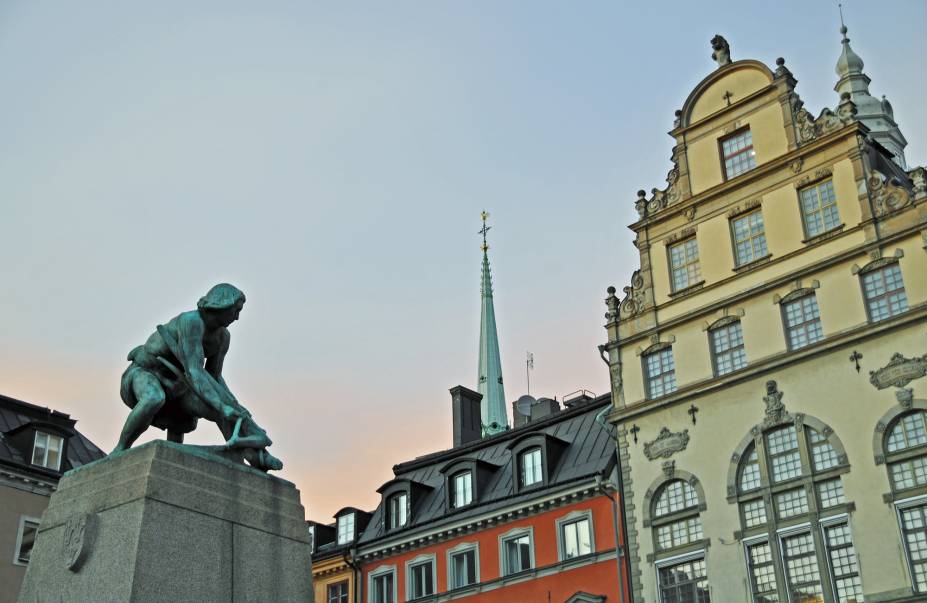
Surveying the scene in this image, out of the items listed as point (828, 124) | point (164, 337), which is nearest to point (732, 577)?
point (828, 124)

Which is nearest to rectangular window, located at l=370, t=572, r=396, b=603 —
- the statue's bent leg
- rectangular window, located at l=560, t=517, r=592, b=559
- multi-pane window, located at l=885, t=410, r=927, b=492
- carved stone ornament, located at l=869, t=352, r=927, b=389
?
rectangular window, located at l=560, t=517, r=592, b=559

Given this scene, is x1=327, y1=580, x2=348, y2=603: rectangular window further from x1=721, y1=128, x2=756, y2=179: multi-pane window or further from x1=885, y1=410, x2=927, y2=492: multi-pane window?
x1=885, y1=410, x2=927, y2=492: multi-pane window

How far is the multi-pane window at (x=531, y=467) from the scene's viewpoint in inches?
1631

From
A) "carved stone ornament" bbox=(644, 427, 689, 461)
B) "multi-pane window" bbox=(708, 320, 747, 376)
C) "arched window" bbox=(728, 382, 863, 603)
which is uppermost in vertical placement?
"multi-pane window" bbox=(708, 320, 747, 376)

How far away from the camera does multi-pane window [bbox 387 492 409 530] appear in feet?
149

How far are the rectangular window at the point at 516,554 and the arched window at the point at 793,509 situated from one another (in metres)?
8.93

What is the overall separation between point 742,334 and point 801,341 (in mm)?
1954

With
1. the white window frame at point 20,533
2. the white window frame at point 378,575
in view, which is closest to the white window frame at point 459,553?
the white window frame at point 378,575

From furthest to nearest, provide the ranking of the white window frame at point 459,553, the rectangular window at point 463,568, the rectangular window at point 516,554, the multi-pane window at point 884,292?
1. the rectangular window at point 463,568
2. the white window frame at point 459,553
3. the rectangular window at point 516,554
4. the multi-pane window at point 884,292

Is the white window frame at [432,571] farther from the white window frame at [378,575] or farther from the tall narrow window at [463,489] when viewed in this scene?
the tall narrow window at [463,489]

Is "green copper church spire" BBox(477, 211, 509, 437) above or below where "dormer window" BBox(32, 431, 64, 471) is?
above

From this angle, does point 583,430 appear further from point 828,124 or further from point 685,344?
point 828,124

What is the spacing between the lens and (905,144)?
224 ft

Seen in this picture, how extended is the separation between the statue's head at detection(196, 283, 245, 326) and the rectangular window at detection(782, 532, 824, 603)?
21.5 m
